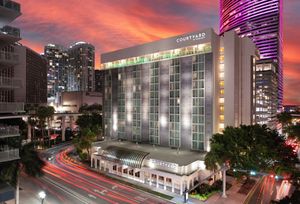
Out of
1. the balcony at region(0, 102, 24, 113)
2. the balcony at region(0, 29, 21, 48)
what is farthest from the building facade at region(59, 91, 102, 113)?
the balcony at region(0, 102, 24, 113)

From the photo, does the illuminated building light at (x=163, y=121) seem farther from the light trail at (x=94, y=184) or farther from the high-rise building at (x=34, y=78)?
the high-rise building at (x=34, y=78)

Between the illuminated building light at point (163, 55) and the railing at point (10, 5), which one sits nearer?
the railing at point (10, 5)

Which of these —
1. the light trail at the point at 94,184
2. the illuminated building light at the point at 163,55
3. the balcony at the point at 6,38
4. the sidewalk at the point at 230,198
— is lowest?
the sidewalk at the point at 230,198

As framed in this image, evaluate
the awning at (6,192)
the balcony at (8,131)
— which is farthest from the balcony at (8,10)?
the awning at (6,192)

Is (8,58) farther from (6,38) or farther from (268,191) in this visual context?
(268,191)

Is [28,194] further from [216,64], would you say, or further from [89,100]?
[89,100]

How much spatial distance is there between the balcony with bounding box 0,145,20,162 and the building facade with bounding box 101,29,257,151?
129ft

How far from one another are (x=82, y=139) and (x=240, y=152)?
4203 centimetres

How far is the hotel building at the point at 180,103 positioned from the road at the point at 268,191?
11036mm

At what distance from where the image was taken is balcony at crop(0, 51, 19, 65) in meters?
25.1

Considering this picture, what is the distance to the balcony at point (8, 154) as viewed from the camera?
2386 centimetres

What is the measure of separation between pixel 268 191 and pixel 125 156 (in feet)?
105

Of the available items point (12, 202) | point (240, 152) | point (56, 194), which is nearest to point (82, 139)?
point (56, 194)

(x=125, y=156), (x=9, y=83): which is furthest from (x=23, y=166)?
(x=125, y=156)
